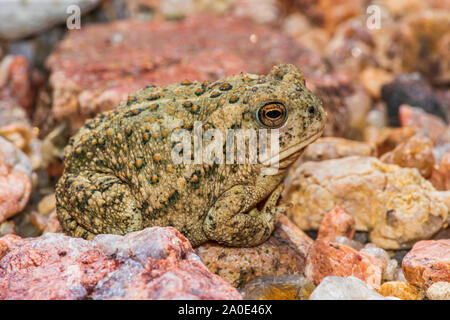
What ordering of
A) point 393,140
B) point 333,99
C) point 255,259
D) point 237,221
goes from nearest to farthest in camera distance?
point 237,221 → point 255,259 → point 393,140 → point 333,99

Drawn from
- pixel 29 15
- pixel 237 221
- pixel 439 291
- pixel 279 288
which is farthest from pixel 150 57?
pixel 439 291

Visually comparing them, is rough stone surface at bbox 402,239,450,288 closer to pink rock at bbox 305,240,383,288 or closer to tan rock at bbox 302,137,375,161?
pink rock at bbox 305,240,383,288

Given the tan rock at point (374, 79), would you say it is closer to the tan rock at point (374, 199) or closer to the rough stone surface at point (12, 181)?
the tan rock at point (374, 199)

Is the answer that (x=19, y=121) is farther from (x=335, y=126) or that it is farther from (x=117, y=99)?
(x=335, y=126)

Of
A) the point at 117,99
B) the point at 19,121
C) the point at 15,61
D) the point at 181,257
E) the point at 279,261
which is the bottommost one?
the point at 279,261

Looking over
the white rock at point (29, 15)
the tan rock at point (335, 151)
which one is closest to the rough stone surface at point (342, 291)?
the tan rock at point (335, 151)

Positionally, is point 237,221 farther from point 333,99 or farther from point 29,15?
point 29,15
